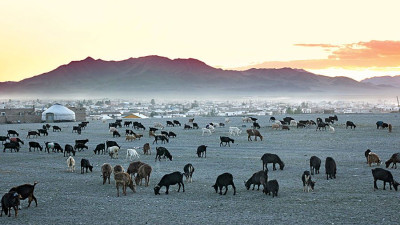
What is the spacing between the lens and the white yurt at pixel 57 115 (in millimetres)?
85500

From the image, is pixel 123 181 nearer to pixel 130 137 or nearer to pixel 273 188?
pixel 273 188

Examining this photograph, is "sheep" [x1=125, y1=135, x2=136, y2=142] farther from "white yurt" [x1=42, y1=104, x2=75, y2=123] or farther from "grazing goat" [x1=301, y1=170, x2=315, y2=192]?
"white yurt" [x1=42, y1=104, x2=75, y2=123]

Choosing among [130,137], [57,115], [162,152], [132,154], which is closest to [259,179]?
[162,152]

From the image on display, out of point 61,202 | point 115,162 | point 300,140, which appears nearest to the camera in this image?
point 61,202

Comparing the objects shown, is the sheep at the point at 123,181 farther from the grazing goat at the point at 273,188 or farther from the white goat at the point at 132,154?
the white goat at the point at 132,154

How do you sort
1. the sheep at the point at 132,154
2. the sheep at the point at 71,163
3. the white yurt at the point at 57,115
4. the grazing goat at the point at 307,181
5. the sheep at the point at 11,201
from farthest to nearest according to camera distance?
the white yurt at the point at 57,115, the sheep at the point at 132,154, the sheep at the point at 71,163, the grazing goat at the point at 307,181, the sheep at the point at 11,201

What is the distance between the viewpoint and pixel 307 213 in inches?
553

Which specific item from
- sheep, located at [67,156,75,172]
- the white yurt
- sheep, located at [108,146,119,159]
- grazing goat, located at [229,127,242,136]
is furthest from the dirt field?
the white yurt

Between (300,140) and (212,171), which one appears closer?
(212,171)

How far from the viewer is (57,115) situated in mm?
86125

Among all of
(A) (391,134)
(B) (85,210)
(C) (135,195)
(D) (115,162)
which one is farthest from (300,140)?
(B) (85,210)

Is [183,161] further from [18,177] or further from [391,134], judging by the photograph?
[391,134]

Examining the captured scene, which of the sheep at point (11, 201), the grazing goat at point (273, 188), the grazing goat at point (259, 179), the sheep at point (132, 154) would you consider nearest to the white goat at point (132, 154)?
the sheep at point (132, 154)

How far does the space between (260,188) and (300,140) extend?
2206cm
